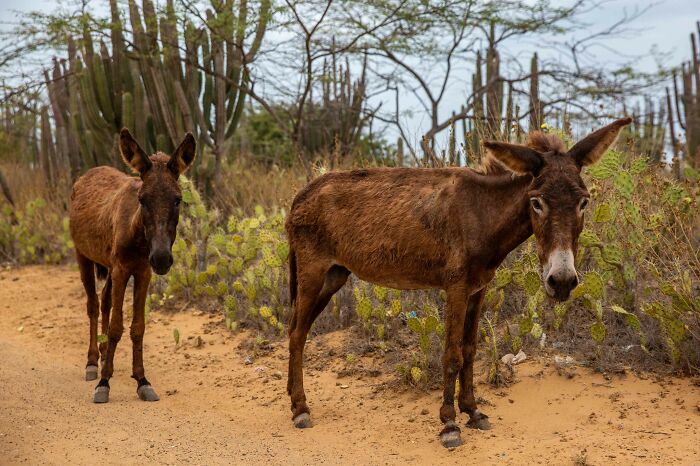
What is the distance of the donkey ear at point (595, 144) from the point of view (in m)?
4.42

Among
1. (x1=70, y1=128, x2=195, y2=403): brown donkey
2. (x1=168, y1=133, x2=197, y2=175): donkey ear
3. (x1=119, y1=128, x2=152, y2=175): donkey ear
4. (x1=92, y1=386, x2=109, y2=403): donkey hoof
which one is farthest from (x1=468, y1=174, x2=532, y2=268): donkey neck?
(x1=92, y1=386, x2=109, y2=403): donkey hoof

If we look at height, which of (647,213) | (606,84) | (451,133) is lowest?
(647,213)

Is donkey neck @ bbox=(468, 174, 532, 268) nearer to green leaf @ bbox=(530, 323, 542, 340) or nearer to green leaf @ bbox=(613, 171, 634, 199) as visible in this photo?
green leaf @ bbox=(530, 323, 542, 340)

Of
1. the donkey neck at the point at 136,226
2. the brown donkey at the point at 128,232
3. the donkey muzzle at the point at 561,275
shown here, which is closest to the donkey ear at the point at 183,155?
the brown donkey at the point at 128,232

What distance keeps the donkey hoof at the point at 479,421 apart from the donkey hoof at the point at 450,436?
25 cm

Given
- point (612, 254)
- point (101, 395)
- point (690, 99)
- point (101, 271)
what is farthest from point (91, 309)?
point (690, 99)

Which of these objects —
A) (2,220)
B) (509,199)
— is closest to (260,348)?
(509,199)

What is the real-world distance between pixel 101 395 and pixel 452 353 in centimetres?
303

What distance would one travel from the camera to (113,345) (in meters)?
6.30

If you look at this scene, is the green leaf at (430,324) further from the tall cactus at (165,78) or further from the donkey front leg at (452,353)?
the tall cactus at (165,78)

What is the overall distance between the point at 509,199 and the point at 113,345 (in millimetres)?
3607

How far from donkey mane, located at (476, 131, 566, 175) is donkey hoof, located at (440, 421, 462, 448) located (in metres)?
1.64

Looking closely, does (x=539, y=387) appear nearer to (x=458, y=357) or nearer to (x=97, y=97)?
(x=458, y=357)

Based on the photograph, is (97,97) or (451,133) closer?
(451,133)
